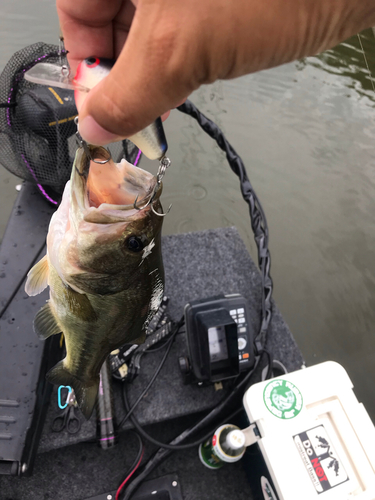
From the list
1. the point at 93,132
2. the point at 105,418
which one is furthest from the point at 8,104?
the point at 105,418

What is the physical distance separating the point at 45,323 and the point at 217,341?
0.87m

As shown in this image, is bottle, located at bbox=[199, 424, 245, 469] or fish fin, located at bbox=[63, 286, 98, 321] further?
bottle, located at bbox=[199, 424, 245, 469]

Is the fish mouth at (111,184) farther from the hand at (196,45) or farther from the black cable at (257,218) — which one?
the black cable at (257,218)

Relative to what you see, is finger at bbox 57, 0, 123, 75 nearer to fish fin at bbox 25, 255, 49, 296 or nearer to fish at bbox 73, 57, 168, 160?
fish at bbox 73, 57, 168, 160

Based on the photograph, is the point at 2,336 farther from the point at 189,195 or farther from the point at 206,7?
the point at 189,195

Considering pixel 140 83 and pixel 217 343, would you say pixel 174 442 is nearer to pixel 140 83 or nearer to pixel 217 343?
pixel 217 343

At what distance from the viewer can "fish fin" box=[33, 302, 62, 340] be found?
1.22 metres

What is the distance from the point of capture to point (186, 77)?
0.63 m

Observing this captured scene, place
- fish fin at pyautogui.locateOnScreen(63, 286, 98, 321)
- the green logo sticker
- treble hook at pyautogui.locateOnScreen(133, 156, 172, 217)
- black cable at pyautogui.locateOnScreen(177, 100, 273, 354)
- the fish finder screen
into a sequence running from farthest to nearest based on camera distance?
black cable at pyautogui.locateOnScreen(177, 100, 273, 354) < the fish finder screen < the green logo sticker < fish fin at pyautogui.locateOnScreen(63, 286, 98, 321) < treble hook at pyautogui.locateOnScreen(133, 156, 172, 217)

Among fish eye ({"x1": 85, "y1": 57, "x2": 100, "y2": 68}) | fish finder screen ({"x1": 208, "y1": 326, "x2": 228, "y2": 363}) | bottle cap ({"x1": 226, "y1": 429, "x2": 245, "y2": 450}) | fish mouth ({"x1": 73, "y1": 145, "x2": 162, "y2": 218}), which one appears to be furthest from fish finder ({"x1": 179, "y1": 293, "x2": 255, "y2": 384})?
fish eye ({"x1": 85, "y1": 57, "x2": 100, "y2": 68})

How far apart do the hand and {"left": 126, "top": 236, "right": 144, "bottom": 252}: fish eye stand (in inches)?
12.7

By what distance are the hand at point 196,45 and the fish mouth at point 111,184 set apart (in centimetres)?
13

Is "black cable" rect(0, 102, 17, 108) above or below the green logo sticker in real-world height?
above

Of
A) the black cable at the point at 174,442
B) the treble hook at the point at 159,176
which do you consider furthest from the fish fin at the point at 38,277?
the black cable at the point at 174,442
